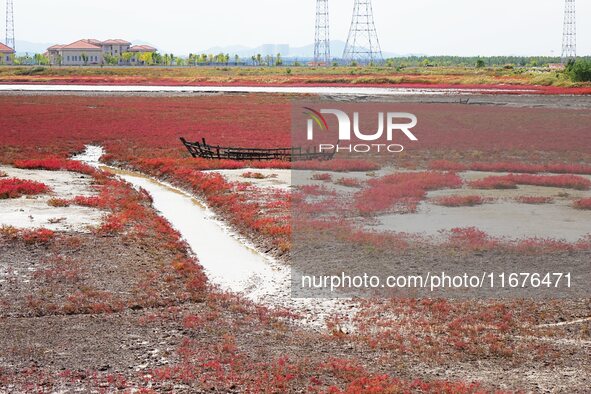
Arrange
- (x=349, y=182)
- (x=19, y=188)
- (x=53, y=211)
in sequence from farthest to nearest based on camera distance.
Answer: (x=349, y=182)
(x=19, y=188)
(x=53, y=211)

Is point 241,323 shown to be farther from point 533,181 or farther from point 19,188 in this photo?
point 533,181

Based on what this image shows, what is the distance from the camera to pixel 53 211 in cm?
3244

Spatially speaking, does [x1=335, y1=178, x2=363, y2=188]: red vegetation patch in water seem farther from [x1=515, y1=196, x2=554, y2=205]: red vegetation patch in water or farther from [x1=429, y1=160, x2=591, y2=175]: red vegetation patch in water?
[x1=515, y1=196, x2=554, y2=205]: red vegetation patch in water

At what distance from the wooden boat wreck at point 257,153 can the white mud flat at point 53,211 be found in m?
11.6

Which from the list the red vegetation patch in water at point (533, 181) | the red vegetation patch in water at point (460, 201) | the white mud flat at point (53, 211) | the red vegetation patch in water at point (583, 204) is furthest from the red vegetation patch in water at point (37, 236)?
the red vegetation patch in water at point (583, 204)

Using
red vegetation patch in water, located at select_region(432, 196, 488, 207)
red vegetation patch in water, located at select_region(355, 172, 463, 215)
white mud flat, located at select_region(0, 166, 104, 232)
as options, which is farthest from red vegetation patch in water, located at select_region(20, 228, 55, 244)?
red vegetation patch in water, located at select_region(432, 196, 488, 207)

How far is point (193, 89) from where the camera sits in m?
124

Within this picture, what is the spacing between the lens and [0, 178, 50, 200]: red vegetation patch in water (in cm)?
3553

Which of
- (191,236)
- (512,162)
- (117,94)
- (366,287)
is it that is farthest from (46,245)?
(117,94)

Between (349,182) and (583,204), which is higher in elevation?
(349,182)

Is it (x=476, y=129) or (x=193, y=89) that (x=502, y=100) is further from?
(x=193, y=89)

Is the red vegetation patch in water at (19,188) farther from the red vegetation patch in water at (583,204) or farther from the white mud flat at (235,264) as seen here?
the red vegetation patch in water at (583,204)

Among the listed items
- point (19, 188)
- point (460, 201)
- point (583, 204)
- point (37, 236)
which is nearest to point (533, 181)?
point (583, 204)

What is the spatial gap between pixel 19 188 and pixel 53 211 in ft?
16.9
